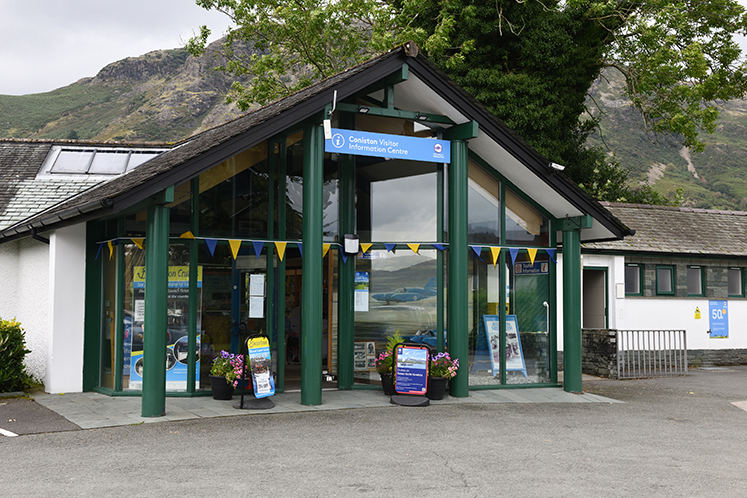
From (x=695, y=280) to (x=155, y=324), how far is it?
14.2 m

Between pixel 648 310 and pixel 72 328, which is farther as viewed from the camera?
pixel 648 310

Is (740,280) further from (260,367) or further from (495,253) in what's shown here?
(260,367)

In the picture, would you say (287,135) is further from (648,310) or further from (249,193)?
(648,310)

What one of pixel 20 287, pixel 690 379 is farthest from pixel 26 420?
pixel 690 379

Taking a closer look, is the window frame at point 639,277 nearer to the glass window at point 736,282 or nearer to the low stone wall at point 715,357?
the low stone wall at point 715,357

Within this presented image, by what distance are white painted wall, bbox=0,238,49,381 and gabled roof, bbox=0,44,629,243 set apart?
425 mm

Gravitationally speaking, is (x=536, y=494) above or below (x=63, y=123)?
below

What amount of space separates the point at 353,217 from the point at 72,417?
16.2 ft

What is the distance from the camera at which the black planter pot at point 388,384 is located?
404 inches

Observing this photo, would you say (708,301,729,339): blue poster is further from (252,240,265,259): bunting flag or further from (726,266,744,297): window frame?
(252,240,265,259): bunting flag

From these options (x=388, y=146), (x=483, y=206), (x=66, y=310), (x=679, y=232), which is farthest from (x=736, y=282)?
(x=66, y=310)

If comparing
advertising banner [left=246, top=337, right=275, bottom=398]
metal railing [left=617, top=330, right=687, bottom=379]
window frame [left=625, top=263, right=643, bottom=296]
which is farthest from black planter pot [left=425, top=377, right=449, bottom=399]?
window frame [left=625, top=263, right=643, bottom=296]

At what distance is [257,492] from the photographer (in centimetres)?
540

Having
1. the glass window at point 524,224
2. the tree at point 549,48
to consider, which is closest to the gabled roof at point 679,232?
the tree at point 549,48
